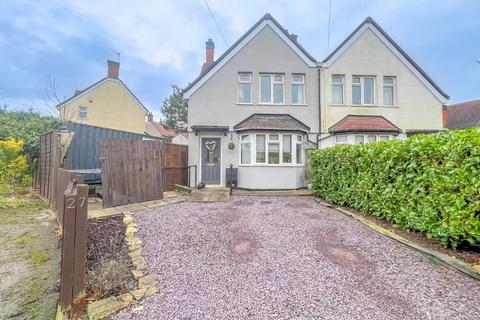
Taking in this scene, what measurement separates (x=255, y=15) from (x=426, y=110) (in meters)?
10.7

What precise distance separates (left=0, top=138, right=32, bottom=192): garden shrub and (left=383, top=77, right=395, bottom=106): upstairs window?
660 inches

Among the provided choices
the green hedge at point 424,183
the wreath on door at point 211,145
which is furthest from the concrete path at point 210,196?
the green hedge at point 424,183

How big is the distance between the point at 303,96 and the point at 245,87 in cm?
315

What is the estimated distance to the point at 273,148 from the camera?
10148mm

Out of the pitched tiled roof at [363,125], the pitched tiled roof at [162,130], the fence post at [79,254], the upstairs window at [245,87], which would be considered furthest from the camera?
the pitched tiled roof at [162,130]

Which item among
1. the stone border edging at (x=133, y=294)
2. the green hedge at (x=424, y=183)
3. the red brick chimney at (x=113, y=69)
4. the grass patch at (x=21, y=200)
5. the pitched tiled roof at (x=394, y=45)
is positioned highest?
the red brick chimney at (x=113, y=69)

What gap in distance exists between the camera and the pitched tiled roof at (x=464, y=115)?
1549 cm

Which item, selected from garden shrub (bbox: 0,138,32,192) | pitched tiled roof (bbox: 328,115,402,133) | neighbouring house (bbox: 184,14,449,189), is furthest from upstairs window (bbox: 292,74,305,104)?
garden shrub (bbox: 0,138,32,192)

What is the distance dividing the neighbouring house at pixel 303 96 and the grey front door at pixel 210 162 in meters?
0.05

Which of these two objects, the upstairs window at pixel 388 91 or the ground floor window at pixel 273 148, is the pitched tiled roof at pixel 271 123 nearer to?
the ground floor window at pixel 273 148

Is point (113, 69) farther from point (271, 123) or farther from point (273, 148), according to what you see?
point (273, 148)

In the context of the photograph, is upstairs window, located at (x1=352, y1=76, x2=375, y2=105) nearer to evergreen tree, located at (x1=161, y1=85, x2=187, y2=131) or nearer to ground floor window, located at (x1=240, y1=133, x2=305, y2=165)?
ground floor window, located at (x1=240, y1=133, x2=305, y2=165)

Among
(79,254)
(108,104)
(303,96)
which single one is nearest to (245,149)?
(303,96)

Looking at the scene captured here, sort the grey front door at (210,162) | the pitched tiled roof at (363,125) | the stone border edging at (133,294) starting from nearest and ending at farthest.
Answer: the stone border edging at (133,294), the pitched tiled roof at (363,125), the grey front door at (210,162)
